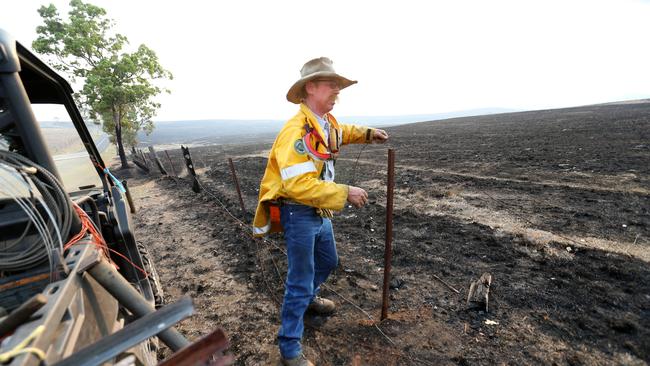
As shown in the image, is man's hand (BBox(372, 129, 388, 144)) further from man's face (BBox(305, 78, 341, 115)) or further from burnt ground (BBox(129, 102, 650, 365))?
burnt ground (BBox(129, 102, 650, 365))

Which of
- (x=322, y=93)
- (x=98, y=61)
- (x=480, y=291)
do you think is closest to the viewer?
(x=322, y=93)

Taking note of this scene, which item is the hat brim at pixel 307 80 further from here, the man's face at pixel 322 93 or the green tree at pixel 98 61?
the green tree at pixel 98 61

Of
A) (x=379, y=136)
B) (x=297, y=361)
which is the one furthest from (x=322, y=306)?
(x=379, y=136)

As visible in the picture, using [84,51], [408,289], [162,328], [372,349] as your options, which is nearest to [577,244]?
[408,289]

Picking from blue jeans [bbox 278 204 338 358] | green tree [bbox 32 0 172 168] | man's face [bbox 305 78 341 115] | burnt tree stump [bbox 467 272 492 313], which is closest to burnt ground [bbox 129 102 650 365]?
burnt tree stump [bbox 467 272 492 313]

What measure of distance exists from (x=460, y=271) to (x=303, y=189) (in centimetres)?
305

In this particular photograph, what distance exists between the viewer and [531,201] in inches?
262

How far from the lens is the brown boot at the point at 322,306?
11.6 feet

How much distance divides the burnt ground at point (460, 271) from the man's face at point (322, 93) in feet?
7.65

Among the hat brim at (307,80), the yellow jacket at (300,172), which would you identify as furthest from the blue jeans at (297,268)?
the hat brim at (307,80)

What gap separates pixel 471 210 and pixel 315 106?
5.10m

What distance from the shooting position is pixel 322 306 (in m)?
3.52

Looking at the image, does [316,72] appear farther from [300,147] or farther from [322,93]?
[300,147]

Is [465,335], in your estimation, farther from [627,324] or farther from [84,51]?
[84,51]
